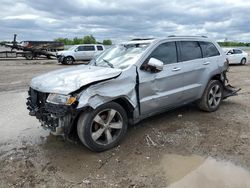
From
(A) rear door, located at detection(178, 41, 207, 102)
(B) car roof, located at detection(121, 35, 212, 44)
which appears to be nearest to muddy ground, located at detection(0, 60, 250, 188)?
(A) rear door, located at detection(178, 41, 207, 102)

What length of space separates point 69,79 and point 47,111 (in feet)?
1.90

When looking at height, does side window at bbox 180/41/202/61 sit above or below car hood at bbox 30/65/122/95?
above

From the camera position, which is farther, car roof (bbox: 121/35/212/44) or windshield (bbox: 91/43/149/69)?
car roof (bbox: 121/35/212/44)

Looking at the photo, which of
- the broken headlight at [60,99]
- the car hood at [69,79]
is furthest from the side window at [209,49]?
the broken headlight at [60,99]

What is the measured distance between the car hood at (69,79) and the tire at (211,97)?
249cm

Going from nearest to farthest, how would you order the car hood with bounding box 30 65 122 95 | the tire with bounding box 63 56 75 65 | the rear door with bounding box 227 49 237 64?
the car hood with bounding box 30 65 122 95, the rear door with bounding box 227 49 237 64, the tire with bounding box 63 56 75 65

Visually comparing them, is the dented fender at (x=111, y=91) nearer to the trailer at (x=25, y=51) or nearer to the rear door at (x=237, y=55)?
the rear door at (x=237, y=55)

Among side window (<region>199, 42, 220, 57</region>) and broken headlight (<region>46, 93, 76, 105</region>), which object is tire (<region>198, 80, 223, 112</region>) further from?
broken headlight (<region>46, 93, 76, 105</region>)

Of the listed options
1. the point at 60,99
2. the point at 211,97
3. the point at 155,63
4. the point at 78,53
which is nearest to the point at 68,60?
the point at 78,53

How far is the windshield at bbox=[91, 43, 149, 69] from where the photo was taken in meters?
4.75

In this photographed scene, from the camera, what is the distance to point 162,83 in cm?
492

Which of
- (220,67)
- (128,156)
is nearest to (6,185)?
(128,156)

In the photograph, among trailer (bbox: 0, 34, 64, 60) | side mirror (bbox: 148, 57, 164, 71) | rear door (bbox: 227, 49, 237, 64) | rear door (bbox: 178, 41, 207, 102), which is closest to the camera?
side mirror (bbox: 148, 57, 164, 71)

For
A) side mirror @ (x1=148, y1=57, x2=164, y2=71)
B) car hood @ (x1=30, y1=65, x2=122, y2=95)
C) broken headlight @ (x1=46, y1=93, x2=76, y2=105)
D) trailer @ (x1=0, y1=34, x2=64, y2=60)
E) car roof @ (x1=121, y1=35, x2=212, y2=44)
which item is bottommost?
broken headlight @ (x1=46, y1=93, x2=76, y2=105)
